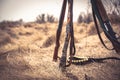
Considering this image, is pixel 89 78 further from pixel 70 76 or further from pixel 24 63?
pixel 24 63

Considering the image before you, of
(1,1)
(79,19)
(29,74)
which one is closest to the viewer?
(29,74)

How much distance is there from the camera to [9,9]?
1435cm

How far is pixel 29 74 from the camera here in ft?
18.4

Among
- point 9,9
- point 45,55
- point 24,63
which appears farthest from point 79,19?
point 24,63

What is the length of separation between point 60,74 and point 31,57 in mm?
1673

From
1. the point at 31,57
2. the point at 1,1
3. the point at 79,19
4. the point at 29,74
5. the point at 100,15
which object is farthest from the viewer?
the point at 79,19

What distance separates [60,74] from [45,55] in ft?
5.97

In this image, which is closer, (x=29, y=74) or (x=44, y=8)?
(x=29, y=74)

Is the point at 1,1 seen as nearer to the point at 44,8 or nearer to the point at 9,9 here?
the point at 9,9

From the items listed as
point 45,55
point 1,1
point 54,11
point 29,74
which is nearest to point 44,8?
point 54,11

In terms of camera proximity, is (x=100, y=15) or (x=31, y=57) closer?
(x=100, y=15)

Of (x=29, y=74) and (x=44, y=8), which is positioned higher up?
(x=44, y=8)

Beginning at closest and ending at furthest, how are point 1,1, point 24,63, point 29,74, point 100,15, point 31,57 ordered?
1. point 100,15
2. point 29,74
3. point 24,63
4. point 31,57
5. point 1,1

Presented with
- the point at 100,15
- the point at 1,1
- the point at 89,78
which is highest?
the point at 1,1
